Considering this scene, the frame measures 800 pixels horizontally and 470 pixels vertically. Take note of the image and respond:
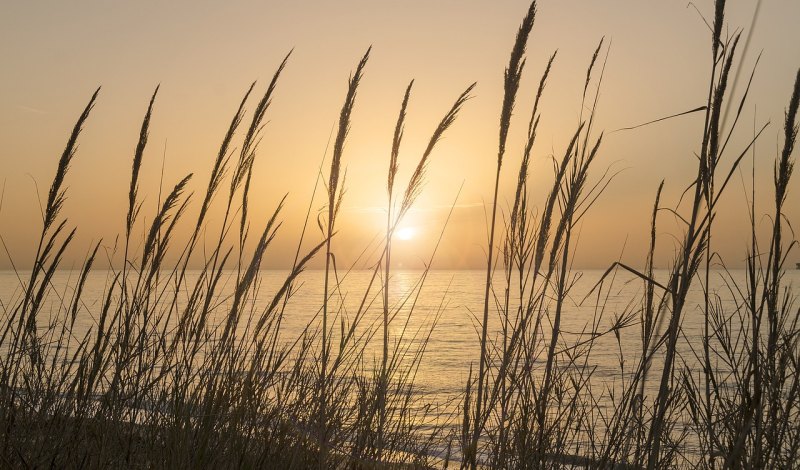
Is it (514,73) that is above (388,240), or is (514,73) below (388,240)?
above

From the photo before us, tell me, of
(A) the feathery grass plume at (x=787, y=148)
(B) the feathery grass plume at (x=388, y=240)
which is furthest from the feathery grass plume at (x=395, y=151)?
(A) the feathery grass plume at (x=787, y=148)

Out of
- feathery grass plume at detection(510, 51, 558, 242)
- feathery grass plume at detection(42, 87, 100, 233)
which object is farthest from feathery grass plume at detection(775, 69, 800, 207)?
feathery grass plume at detection(42, 87, 100, 233)

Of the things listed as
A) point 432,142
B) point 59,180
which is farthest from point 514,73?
point 59,180

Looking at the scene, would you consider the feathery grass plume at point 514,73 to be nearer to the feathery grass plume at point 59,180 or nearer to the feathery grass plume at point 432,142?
the feathery grass plume at point 432,142

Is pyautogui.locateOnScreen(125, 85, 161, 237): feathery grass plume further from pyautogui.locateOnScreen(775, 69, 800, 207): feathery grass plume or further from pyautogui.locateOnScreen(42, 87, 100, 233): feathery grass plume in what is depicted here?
pyautogui.locateOnScreen(775, 69, 800, 207): feathery grass plume

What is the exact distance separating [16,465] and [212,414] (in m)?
0.68

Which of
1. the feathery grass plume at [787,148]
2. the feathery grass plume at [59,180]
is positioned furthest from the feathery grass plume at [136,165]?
the feathery grass plume at [787,148]

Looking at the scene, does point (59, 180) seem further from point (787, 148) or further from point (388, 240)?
point (787, 148)

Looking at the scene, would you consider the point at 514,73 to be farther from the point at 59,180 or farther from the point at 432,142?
the point at 59,180

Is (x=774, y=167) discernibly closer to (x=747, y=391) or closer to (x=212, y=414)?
(x=747, y=391)

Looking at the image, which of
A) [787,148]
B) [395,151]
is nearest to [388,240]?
[395,151]

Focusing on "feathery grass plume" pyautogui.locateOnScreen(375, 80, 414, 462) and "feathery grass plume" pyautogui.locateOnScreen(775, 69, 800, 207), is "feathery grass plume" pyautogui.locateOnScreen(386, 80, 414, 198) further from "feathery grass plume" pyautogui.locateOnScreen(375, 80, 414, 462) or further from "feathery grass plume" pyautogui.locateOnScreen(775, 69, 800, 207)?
"feathery grass plume" pyautogui.locateOnScreen(775, 69, 800, 207)

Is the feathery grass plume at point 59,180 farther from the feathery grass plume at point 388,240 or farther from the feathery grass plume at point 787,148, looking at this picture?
the feathery grass plume at point 787,148

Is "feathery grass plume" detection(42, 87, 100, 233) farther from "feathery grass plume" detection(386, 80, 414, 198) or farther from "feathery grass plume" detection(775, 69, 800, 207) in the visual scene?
"feathery grass plume" detection(775, 69, 800, 207)
